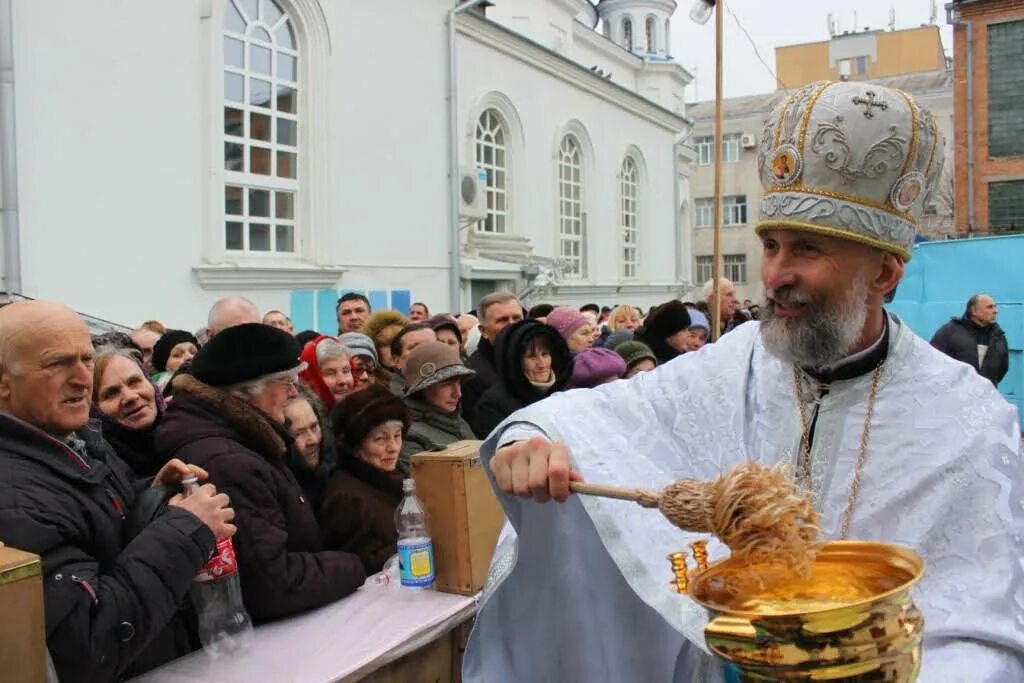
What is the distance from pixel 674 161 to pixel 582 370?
2297 centimetres

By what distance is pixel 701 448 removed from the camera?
2062 millimetres

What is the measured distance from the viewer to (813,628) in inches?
48.3

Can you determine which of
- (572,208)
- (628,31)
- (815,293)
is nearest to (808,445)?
(815,293)

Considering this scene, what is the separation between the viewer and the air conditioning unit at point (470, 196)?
15.5 m

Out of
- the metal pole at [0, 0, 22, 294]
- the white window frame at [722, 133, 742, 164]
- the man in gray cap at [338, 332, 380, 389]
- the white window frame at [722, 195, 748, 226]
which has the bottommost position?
the man in gray cap at [338, 332, 380, 389]

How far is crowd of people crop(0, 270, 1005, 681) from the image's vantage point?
2.34 m

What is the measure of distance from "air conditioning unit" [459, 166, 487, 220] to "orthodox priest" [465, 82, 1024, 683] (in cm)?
1352

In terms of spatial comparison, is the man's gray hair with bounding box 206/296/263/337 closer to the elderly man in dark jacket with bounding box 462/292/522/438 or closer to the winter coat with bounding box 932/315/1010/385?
Result: the elderly man in dark jacket with bounding box 462/292/522/438

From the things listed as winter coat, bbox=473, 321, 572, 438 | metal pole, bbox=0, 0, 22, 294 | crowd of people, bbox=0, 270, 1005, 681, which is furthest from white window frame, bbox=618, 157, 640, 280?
crowd of people, bbox=0, 270, 1005, 681

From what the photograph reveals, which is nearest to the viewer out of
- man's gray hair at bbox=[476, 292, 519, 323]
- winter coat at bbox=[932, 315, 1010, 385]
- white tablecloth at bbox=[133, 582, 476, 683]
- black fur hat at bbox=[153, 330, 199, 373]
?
white tablecloth at bbox=[133, 582, 476, 683]

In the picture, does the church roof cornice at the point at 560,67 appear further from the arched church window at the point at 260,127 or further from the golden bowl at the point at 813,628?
the golden bowl at the point at 813,628

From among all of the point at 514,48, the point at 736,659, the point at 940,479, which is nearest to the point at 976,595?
the point at 940,479

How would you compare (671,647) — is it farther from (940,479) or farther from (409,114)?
(409,114)

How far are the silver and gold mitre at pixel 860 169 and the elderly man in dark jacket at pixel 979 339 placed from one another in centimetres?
816
